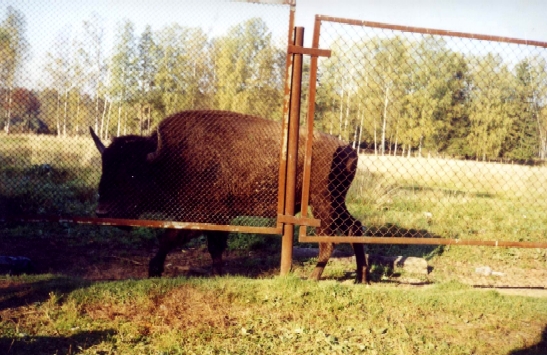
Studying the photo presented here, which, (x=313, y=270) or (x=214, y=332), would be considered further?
(x=313, y=270)

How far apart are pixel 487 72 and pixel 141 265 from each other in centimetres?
512

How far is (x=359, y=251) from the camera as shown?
640cm

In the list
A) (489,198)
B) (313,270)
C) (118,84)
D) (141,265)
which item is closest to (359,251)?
(313,270)

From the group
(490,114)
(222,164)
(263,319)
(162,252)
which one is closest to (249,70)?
(222,164)

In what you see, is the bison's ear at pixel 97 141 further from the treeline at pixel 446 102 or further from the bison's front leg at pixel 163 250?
the treeline at pixel 446 102

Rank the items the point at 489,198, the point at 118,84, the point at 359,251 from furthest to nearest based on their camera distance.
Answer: the point at 489,198 → the point at 359,251 → the point at 118,84

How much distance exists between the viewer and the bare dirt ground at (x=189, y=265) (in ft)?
20.0

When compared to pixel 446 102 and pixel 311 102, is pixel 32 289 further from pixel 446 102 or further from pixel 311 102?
pixel 446 102

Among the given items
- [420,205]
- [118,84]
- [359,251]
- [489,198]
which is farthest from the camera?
[489,198]

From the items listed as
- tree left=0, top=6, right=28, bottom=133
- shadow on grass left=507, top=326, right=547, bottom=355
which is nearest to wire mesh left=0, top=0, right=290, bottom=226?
tree left=0, top=6, right=28, bottom=133

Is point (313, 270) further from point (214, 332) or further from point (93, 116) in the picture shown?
point (93, 116)

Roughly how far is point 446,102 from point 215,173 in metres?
3.24

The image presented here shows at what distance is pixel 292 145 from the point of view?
4871mm

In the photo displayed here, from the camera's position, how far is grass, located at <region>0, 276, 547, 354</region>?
3.62 meters
